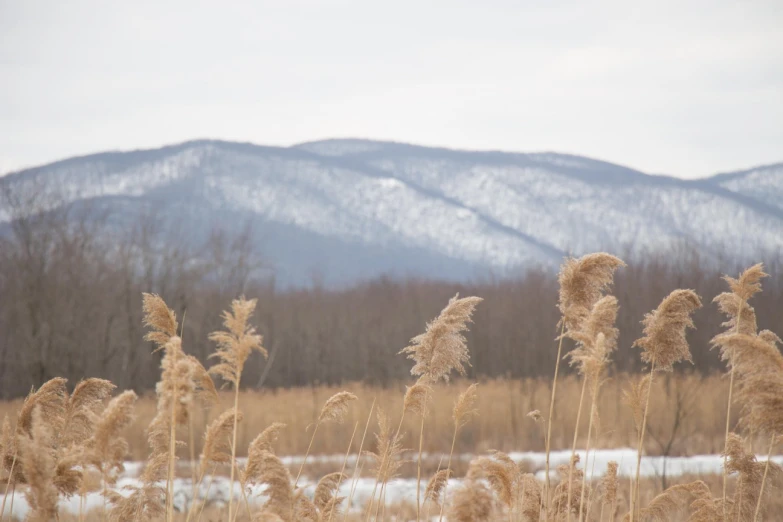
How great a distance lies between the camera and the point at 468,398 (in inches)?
157

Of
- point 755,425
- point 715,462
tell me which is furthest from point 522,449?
point 755,425

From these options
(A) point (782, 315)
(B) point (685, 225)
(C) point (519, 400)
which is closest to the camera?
(C) point (519, 400)

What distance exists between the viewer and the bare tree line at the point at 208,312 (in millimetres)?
22516

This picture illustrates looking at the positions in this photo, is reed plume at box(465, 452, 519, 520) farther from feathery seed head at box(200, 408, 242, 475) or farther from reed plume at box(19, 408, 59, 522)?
reed plume at box(19, 408, 59, 522)

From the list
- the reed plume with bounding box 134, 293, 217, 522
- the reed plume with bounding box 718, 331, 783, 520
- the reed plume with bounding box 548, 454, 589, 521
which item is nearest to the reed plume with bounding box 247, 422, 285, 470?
the reed plume with bounding box 134, 293, 217, 522

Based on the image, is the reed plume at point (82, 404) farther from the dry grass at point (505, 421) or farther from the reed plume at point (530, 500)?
the dry grass at point (505, 421)

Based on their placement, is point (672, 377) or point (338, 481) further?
point (672, 377)

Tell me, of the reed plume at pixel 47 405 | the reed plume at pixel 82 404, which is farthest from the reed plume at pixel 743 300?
the reed plume at pixel 47 405

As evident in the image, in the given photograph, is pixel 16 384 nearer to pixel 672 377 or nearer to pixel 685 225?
pixel 672 377

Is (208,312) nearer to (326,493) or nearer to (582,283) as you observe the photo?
(326,493)

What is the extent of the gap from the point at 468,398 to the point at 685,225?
195654mm

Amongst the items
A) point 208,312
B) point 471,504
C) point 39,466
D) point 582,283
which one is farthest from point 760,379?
point 208,312

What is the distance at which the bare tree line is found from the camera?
22516mm

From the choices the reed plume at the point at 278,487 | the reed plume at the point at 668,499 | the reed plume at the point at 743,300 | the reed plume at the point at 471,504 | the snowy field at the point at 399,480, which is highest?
the reed plume at the point at 743,300
